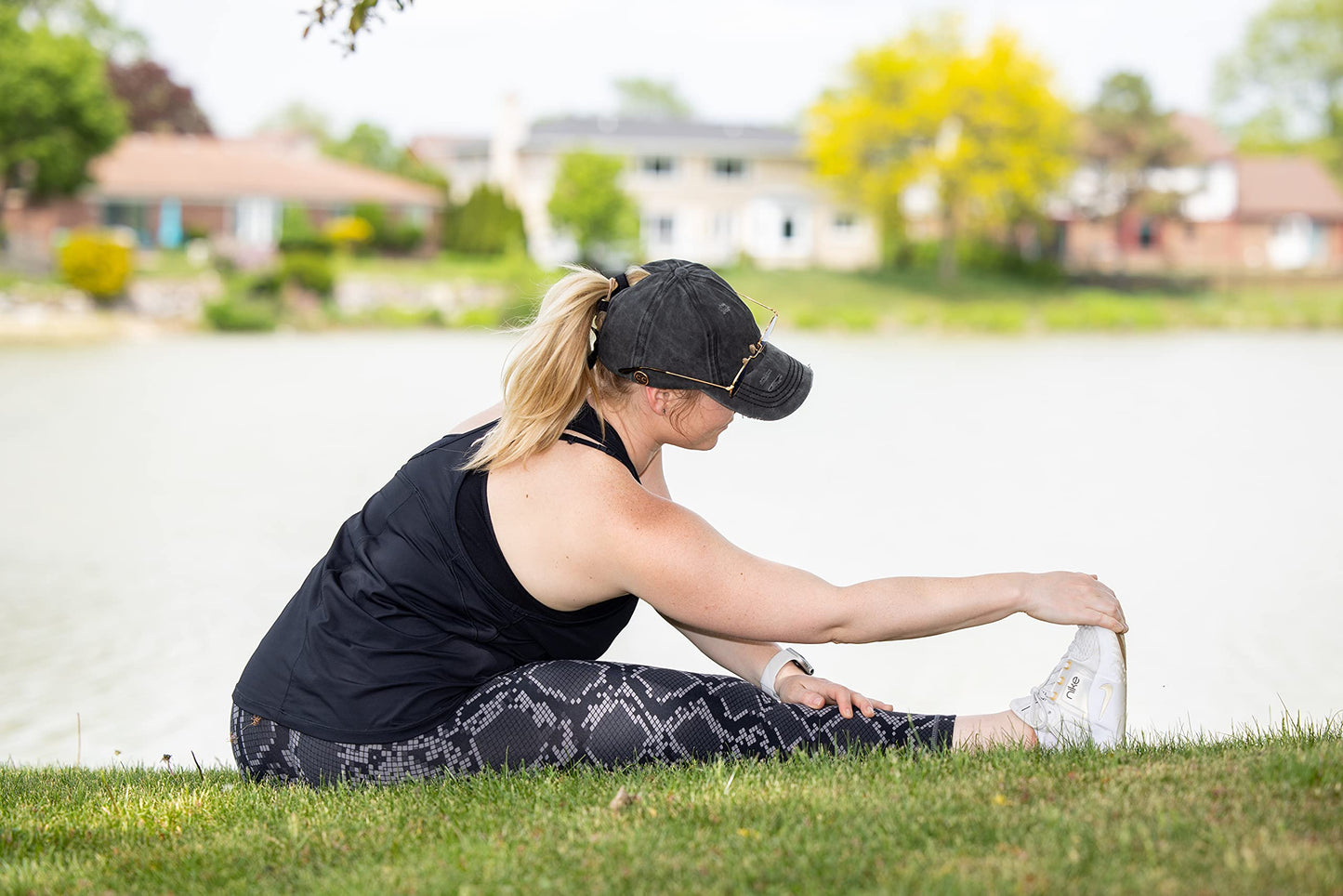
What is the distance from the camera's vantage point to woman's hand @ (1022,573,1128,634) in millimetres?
2869

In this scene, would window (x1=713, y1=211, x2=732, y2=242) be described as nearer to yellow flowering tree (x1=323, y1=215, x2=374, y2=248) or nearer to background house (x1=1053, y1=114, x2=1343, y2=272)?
background house (x1=1053, y1=114, x2=1343, y2=272)

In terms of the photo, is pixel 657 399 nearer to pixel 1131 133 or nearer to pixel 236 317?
pixel 236 317

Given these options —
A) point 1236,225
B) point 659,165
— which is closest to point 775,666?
point 659,165

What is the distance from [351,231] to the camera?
38.3 m

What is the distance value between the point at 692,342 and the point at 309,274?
1142 inches

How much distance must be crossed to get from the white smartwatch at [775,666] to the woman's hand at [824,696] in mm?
62

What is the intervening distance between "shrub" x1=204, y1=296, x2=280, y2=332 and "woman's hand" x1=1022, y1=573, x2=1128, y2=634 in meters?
27.6

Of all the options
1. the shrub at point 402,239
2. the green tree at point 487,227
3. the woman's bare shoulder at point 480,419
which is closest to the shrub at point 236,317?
the green tree at point 487,227

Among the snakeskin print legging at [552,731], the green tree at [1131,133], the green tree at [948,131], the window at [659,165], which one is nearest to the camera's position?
the snakeskin print legging at [552,731]

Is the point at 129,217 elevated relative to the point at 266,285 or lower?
elevated

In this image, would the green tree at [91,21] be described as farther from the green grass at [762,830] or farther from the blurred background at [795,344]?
the green grass at [762,830]

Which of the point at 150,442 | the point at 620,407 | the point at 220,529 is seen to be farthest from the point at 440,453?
the point at 150,442

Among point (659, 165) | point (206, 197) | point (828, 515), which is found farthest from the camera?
point (659, 165)

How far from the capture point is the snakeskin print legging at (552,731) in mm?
2984
